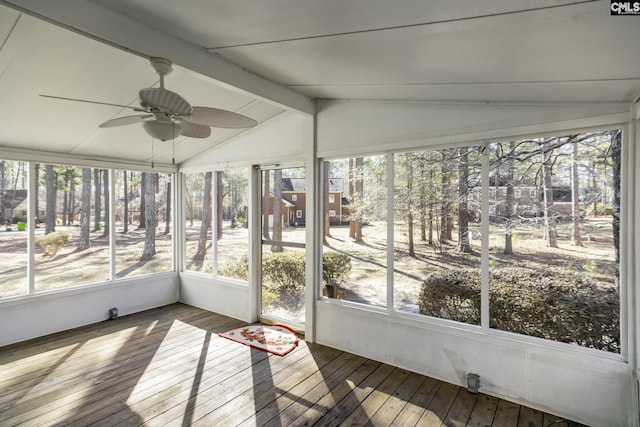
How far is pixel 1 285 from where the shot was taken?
378 cm

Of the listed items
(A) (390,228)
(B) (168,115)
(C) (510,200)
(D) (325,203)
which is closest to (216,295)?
→ (D) (325,203)

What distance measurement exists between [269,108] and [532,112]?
2703 mm

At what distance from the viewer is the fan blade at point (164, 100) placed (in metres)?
1.89

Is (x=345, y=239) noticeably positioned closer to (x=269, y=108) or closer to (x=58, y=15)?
(x=269, y=108)

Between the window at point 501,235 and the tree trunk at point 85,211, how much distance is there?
361 cm

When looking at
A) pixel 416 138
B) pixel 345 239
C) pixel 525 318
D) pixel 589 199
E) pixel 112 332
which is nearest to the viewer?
pixel 589 199

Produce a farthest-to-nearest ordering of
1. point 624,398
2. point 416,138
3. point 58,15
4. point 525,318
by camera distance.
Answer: point 416,138
point 525,318
point 624,398
point 58,15

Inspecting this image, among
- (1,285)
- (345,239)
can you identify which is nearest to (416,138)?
(345,239)

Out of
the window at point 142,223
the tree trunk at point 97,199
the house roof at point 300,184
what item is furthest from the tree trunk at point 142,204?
the house roof at point 300,184

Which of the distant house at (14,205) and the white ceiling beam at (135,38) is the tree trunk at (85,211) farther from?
the white ceiling beam at (135,38)

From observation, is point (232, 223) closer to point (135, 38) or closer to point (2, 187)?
point (2, 187)

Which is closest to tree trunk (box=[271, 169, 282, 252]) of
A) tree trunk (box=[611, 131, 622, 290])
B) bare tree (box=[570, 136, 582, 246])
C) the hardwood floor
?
the hardwood floor

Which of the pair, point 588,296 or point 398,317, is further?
point 398,317

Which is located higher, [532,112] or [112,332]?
[532,112]
